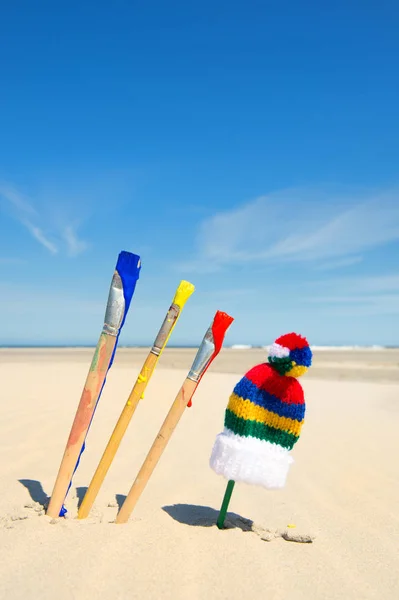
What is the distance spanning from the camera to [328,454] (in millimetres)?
6559

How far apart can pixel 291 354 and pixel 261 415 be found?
458 millimetres

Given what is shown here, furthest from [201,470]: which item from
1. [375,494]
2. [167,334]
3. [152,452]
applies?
[167,334]

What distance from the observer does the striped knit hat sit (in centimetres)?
336

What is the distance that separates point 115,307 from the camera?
130 inches

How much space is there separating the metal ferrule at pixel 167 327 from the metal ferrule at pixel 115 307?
0.28m

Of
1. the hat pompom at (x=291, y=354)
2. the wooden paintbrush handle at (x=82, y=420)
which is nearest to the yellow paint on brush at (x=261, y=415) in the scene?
the hat pompom at (x=291, y=354)

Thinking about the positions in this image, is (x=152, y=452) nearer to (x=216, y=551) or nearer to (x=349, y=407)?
(x=216, y=551)

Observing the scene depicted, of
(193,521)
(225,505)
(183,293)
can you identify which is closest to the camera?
(183,293)

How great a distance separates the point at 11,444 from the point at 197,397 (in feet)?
16.3

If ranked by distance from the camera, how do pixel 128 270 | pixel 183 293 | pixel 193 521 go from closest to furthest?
pixel 128 270 → pixel 183 293 → pixel 193 521

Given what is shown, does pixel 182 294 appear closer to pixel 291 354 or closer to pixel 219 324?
pixel 219 324

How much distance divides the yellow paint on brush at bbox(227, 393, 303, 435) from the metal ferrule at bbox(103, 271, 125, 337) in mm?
951

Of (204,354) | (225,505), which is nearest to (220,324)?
(204,354)

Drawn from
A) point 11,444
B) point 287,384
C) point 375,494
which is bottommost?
point 11,444
